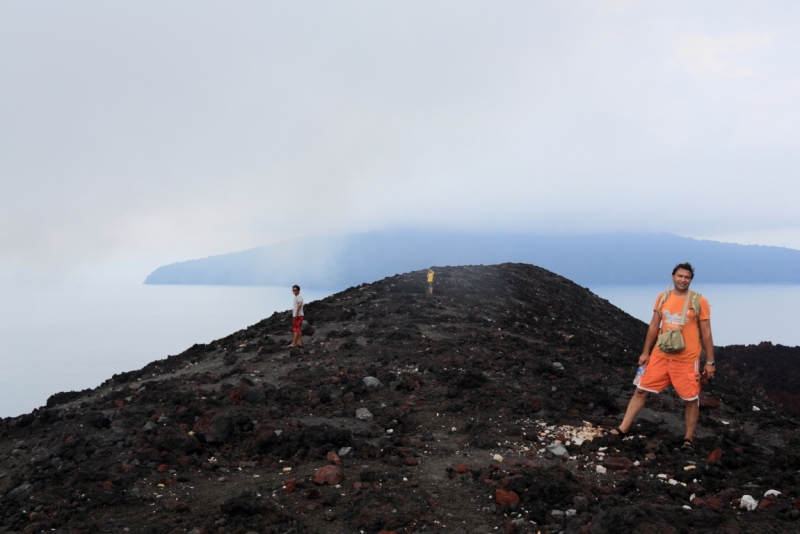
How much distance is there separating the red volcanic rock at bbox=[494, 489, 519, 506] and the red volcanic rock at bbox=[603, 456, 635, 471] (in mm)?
1620

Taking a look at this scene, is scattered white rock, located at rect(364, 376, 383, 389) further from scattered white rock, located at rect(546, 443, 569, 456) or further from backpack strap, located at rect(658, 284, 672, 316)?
backpack strap, located at rect(658, 284, 672, 316)

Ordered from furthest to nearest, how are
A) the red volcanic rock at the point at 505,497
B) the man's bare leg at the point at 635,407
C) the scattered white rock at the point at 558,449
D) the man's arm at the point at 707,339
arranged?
the man's bare leg at the point at 635,407
the scattered white rock at the point at 558,449
the man's arm at the point at 707,339
the red volcanic rock at the point at 505,497

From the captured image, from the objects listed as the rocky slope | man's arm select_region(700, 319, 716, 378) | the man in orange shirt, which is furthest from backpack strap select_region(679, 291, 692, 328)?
the rocky slope

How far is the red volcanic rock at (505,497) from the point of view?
5703 millimetres

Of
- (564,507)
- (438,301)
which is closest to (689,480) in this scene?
(564,507)

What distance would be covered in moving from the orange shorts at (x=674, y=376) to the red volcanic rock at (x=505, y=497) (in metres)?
2.40

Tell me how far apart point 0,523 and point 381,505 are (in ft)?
12.5

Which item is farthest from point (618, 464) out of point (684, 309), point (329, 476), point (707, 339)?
point (329, 476)

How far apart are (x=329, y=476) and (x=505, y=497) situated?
6.19 feet

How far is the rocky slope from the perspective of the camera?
5.54 metres

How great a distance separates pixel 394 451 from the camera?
728 cm

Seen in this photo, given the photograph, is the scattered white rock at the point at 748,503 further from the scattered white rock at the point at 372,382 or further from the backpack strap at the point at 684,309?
the scattered white rock at the point at 372,382

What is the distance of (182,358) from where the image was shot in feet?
49.4

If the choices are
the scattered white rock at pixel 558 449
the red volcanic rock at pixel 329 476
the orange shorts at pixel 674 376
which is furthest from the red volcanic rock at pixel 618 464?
the red volcanic rock at pixel 329 476
